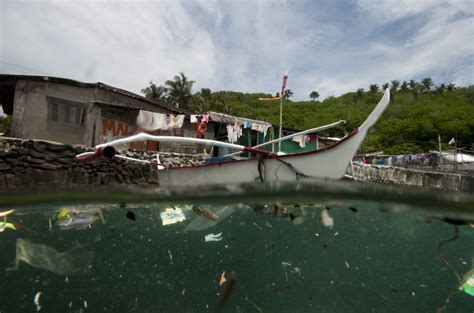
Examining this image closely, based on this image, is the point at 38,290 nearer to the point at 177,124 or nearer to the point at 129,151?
the point at 129,151

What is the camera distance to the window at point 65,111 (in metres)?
13.8

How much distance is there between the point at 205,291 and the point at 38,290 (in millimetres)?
4364

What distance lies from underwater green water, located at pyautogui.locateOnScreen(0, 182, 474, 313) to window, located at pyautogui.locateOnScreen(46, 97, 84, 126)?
229 inches

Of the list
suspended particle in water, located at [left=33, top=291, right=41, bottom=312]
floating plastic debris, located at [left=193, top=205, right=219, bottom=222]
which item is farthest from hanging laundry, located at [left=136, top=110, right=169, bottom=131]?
suspended particle in water, located at [left=33, top=291, right=41, bottom=312]

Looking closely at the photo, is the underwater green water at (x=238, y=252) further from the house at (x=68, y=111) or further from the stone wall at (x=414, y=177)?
the house at (x=68, y=111)

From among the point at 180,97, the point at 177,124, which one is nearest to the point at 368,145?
the point at 180,97

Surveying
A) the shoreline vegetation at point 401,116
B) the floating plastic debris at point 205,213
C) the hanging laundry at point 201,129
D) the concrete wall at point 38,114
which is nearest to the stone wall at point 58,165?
the concrete wall at point 38,114

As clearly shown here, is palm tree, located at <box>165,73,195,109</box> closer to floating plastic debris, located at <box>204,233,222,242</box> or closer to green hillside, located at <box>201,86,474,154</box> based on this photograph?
green hillside, located at <box>201,86,474,154</box>

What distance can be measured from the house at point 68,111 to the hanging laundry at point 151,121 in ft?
1.05

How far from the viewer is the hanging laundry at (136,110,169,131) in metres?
15.2

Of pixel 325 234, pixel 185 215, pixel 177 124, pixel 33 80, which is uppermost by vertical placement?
pixel 33 80

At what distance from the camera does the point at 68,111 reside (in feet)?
46.1

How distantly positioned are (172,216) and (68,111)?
8567 millimetres

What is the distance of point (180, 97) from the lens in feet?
130
